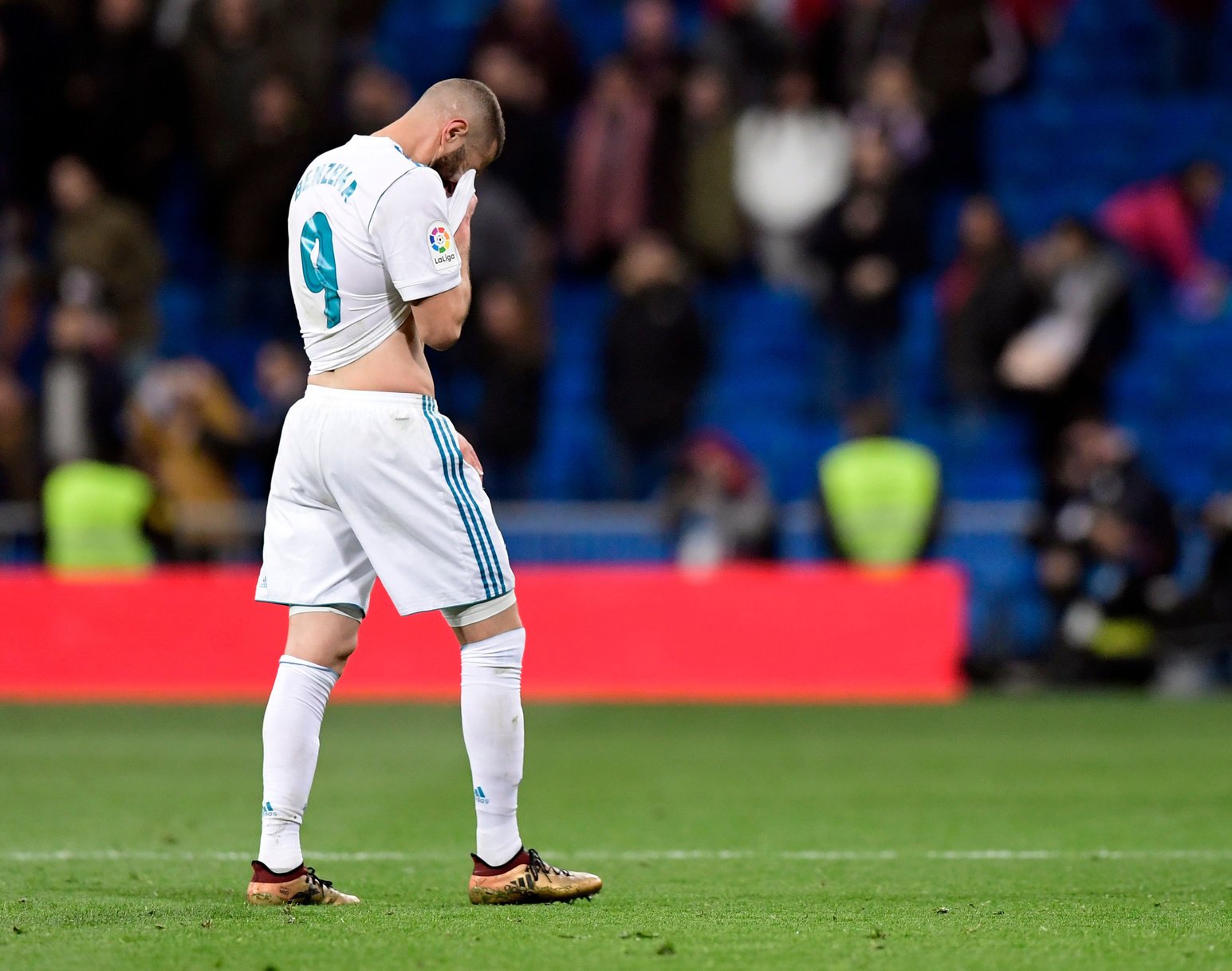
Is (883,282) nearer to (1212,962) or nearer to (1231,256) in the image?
(1231,256)

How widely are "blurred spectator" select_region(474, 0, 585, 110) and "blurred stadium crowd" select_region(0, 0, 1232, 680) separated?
0.03m

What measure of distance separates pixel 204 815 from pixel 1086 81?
13731 mm

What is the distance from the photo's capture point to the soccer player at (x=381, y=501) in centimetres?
559

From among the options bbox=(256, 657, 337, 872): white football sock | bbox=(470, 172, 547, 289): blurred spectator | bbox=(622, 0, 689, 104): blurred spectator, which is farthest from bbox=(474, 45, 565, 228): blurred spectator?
bbox=(256, 657, 337, 872): white football sock

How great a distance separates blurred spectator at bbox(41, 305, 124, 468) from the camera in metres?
15.6

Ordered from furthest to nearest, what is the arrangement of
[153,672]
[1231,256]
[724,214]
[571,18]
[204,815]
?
1. [571,18]
2. [1231,256]
3. [724,214]
4. [153,672]
5. [204,815]

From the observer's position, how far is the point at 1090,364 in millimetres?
16141

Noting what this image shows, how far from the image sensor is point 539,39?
699 inches

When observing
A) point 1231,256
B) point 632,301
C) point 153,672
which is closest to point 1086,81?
point 1231,256

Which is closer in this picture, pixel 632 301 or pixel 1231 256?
pixel 632 301

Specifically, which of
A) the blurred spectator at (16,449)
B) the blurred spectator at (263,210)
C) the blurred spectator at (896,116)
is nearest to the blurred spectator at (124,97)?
the blurred spectator at (263,210)

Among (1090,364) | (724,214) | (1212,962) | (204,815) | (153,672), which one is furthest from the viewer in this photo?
(724,214)

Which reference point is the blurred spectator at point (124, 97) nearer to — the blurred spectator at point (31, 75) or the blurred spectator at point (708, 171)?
the blurred spectator at point (31, 75)

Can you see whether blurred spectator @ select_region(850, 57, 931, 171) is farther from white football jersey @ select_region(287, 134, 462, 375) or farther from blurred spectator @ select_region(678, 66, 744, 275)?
white football jersey @ select_region(287, 134, 462, 375)
